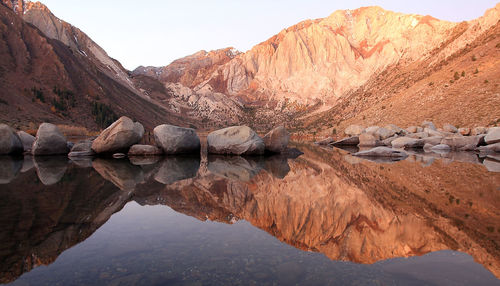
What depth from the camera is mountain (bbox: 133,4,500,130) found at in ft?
150

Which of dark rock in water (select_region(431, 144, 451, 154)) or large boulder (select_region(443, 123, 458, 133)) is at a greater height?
large boulder (select_region(443, 123, 458, 133))

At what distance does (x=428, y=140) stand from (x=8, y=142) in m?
37.7

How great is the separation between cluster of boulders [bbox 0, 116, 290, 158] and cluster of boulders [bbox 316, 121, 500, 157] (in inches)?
375

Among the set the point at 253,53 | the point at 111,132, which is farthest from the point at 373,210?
the point at 253,53

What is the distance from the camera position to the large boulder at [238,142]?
895 inches

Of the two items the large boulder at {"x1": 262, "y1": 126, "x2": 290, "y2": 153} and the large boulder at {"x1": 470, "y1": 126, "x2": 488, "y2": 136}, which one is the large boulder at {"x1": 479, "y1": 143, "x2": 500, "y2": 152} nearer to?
the large boulder at {"x1": 470, "y1": 126, "x2": 488, "y2": 136}

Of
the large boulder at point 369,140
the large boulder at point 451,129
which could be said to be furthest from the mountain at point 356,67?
the large boulder at point 369,140

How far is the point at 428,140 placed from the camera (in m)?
31.2

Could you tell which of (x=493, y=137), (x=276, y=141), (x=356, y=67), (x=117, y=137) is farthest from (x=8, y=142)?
(x=356, y=67)

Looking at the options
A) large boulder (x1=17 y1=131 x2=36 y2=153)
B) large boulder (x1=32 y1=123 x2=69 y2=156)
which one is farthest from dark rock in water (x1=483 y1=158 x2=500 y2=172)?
large boulder (x1=17 y1=131 x2=36 y2=153)

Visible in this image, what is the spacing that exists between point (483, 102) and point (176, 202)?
134 ft

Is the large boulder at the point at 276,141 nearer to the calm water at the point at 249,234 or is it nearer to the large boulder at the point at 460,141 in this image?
the calm water at the point at 249,234

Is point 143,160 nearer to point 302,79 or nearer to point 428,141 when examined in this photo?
point 428,141

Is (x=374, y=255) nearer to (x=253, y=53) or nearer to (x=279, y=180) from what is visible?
(x=279, y=180)
